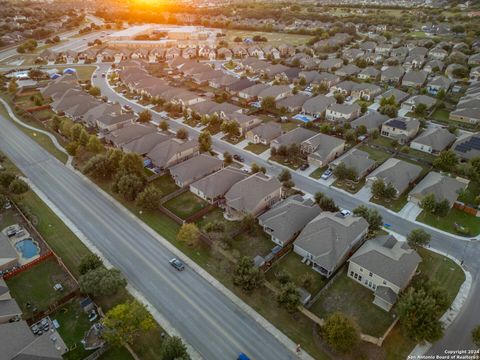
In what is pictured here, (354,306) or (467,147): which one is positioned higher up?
(467,147)

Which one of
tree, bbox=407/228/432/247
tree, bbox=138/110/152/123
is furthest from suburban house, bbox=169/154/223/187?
tree, bbox=407/228/432/247

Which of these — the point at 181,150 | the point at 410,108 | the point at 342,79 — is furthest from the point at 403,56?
the point at 181,150

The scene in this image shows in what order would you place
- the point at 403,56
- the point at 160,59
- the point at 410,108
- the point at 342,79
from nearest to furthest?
the point at 410,108, the point at 342,79, the point at 403,56, the point at 160,59

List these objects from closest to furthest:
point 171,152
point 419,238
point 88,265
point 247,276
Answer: point 247,276 < point 88,265 < point 419,238 < point 171,152

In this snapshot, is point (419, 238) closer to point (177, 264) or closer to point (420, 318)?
point (420, 318)

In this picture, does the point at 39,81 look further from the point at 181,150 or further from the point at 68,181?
the point at 181,150

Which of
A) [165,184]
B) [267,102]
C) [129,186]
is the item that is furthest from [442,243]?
[267,102]

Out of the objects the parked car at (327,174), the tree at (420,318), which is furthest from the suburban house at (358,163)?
the tree at (420,318)

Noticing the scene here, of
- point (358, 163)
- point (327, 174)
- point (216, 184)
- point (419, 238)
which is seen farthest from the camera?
point (327, 174)
